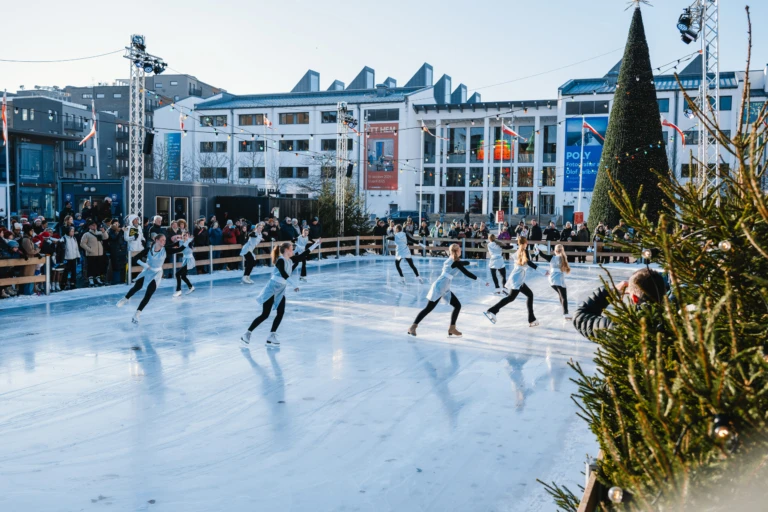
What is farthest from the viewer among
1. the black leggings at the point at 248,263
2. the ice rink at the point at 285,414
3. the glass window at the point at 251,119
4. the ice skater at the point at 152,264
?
the glass window at the point at 251,119

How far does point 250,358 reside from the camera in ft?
28.3

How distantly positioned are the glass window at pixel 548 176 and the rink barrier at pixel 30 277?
44.1m

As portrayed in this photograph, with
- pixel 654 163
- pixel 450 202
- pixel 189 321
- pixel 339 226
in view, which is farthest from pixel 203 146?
pixel 189 321

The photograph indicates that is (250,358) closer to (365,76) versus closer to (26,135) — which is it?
(26,135)

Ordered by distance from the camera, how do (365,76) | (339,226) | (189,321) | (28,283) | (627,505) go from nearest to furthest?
1. (627,505)
2. (189,321)
3. (28,283)
4. (339,226)
5. (365,76)

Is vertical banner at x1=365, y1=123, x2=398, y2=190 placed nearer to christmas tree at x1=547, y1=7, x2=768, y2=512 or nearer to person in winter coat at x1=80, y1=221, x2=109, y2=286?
person in winter coat at x1=80, y1=221, x2=109, y2=286

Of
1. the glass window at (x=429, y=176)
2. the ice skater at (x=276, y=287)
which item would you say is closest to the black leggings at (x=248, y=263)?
the ice skater at (x=276, y=287)

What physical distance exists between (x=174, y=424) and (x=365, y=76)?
199 feet

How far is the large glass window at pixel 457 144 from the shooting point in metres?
56.7

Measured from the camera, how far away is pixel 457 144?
56.8 metres

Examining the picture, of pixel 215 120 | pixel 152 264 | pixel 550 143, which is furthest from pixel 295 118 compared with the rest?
pixel 152 264

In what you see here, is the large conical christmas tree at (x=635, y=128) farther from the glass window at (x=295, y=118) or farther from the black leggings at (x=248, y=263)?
the glass window at (x=295, y=118)

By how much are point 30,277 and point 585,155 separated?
3514 centimetres

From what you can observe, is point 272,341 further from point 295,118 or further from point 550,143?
point 295,118
